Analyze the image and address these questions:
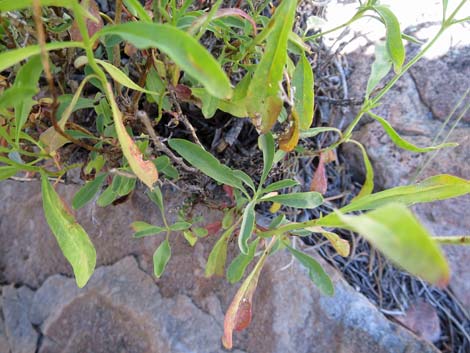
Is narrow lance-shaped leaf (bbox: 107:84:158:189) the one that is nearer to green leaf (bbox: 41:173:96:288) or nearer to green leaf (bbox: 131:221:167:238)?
green leaf (bbox: 41:173:96:288)

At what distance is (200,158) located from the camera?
0.72 m

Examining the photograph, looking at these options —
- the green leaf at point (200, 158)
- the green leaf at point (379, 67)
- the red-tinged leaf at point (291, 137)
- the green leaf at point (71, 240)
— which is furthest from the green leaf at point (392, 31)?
the green leaf at point (71, 240)

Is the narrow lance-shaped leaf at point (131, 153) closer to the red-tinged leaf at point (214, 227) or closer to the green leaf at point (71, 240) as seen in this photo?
the green leaf at point (71, 240)

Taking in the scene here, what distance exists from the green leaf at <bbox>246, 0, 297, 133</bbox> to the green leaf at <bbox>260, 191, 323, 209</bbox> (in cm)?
19

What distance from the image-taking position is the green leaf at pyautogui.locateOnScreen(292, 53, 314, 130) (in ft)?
2.33

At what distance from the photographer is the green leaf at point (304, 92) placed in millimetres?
711

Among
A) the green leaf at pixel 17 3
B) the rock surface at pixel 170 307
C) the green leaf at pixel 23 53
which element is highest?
the green leaf at pixel 17 3

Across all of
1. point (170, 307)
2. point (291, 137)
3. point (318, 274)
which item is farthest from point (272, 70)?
point (170, 307)

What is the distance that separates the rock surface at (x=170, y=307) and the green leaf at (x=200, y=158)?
0.32 m

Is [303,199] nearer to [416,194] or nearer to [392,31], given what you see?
→ [416,194]

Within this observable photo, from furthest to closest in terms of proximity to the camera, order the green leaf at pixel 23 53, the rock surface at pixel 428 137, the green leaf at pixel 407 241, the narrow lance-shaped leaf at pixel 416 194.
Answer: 1. the rock surface at pixel 428 137
2. the narrow lance-shaped leaf at pixel 416 194
3. the green leaf at pixel 23 53
4. the green leaf at pixel 407 241

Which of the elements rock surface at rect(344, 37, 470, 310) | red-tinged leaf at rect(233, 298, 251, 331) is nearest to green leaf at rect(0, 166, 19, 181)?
red-tinged leaf at rect(233, 298, 251, 331)

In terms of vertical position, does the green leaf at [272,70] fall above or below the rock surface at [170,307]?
above

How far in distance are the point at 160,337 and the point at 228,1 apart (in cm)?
75
